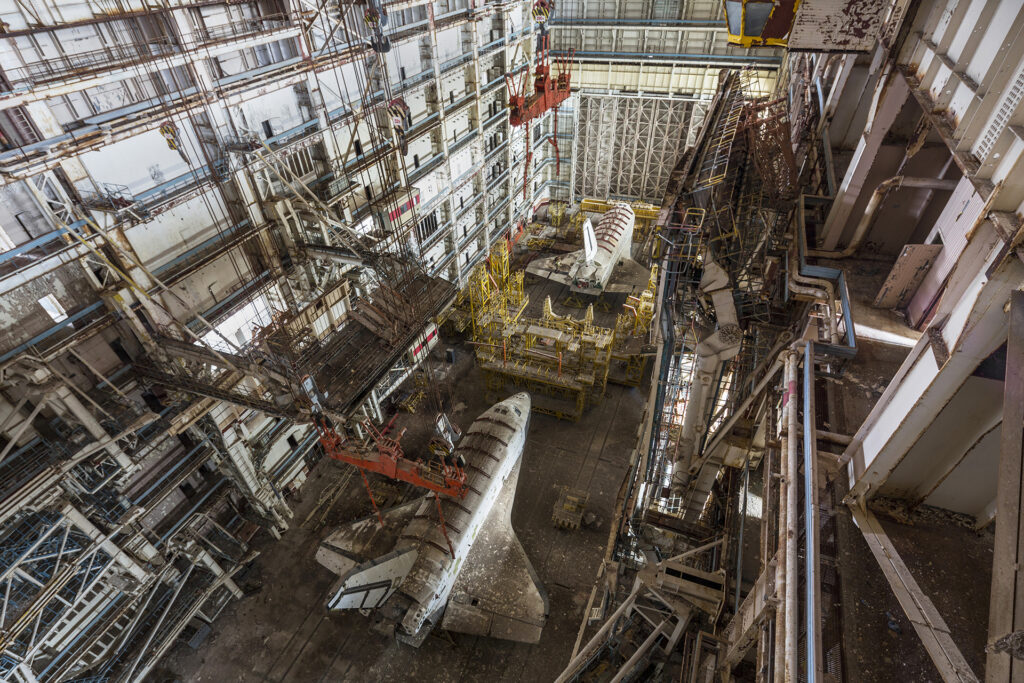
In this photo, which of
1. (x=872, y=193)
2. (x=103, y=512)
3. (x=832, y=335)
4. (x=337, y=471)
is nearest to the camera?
(x=832, y=335)

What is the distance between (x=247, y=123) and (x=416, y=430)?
41.0 feet

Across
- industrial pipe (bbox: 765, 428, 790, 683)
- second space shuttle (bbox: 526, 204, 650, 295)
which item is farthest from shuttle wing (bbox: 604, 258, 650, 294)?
industrial pipe (bbox: 765, 428, 790, 683)

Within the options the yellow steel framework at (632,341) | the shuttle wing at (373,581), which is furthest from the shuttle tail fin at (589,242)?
the shuttle wing at (373,581)

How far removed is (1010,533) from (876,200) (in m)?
7.71

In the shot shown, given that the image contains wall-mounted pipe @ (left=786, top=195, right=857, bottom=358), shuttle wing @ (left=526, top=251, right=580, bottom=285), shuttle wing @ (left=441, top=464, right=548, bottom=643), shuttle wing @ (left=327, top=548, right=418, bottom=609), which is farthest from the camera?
shuttle wing @ (left=526, top=251, right=580, bottom=285)

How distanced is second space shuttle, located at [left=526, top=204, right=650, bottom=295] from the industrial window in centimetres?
1996

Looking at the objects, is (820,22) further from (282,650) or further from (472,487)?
(282,650)

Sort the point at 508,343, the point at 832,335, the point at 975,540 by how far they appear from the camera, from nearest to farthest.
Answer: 1. the point at 975,540
2. the point at 832,335
3. the point at 508,343

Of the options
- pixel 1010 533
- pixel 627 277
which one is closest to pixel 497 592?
pixel 1010 533

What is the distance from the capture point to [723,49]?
→ 2795 cm

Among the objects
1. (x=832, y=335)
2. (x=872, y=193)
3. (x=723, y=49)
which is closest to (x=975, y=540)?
(x=832, y=335)

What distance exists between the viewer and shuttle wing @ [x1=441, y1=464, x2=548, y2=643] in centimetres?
1377

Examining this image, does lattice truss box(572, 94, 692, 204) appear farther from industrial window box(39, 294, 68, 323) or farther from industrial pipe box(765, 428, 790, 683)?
industrial window box(39, 294, 68, 323)

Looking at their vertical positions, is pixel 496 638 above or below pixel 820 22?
below
